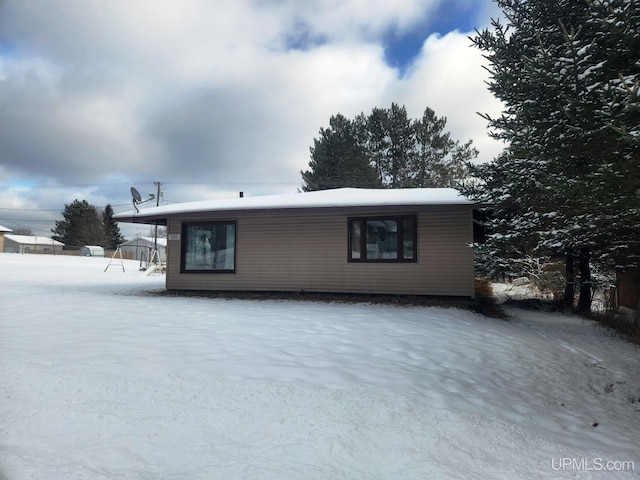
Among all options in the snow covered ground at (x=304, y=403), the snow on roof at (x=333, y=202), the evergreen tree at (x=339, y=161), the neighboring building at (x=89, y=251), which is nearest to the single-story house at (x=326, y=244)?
the snow on roof at (x=333, y=202)

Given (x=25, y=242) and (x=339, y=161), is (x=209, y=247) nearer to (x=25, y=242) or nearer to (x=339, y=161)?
(x=339, y=161)

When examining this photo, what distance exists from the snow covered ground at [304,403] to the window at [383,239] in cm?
367

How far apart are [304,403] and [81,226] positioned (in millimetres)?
52487

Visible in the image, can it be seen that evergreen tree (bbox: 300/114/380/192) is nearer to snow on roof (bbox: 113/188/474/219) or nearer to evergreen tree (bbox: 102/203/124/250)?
snow on roof (bbox: 113/188/474/219)

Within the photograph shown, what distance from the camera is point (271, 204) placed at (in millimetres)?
9930

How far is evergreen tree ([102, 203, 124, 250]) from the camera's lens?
50219mm

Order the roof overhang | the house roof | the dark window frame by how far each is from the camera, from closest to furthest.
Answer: the roof overhang < the dark window frame < the house roof

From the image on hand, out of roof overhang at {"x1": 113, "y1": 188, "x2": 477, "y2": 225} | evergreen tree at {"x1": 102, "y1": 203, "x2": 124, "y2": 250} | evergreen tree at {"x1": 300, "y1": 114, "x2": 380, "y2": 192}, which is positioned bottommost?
roof overhang at {"x1": 113, "y1": 188, "x2": 477, "y2": 225}

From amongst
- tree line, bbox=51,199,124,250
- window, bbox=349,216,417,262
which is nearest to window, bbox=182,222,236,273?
window, bbox=349,216,417,262

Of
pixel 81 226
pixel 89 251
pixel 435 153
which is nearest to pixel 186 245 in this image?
pixel 435 153

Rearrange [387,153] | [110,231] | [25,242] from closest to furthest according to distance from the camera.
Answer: [387,153] → [110,231] → [25,242]

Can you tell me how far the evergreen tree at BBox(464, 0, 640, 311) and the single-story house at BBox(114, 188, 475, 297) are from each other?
164 cm

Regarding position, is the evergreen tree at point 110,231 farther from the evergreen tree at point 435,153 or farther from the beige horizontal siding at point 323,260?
the beige horizontal siding at point 323,260

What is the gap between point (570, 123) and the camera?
4.94 meters
